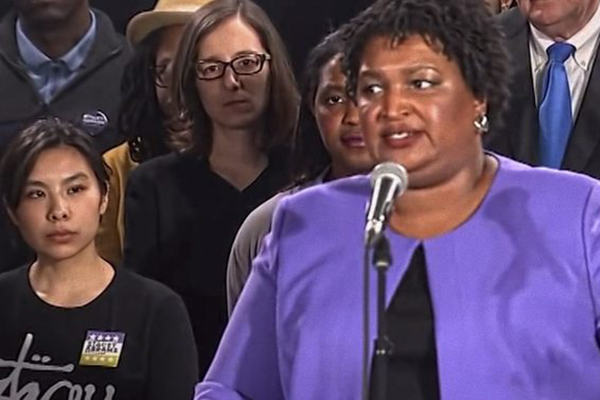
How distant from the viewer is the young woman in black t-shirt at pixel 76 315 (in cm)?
296

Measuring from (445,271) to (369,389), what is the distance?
1.06 feet

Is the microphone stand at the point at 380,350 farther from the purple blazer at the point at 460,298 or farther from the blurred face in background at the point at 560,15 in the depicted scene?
the blurred face in background at the point at 560,15

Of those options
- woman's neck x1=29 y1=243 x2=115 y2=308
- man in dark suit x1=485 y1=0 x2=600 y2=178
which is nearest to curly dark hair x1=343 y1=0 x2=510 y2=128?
man in dark suit x1=485 y1=0 x2=600 y2=178

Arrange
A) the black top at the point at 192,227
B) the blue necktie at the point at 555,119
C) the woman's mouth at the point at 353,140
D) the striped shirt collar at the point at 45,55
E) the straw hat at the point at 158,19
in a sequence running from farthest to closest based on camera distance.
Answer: the striped shirt collar at the point at 45,55
the straw hat at the point at 158,19
the black top at the point at 192,227
the blue necktie at the point at 555,119
the woman's mouth at the point at 353,140

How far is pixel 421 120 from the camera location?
7.26 feet

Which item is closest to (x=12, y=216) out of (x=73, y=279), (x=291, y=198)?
(x=73, y=279)

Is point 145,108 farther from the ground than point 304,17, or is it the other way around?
point 304,17

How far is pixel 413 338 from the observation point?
2197 mm

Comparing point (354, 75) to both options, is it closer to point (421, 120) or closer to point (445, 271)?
point (421, 120)

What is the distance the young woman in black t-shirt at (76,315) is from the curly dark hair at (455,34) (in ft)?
2.80

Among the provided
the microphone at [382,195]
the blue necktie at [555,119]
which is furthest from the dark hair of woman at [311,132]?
the microphone at [382,195]

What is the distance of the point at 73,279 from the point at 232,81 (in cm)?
58

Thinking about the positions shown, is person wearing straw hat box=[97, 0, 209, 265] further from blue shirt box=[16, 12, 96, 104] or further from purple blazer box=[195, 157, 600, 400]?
purple blazer box=[195, 157, 600, 400]

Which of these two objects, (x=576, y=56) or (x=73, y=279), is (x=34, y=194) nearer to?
(x=73, y=279)
